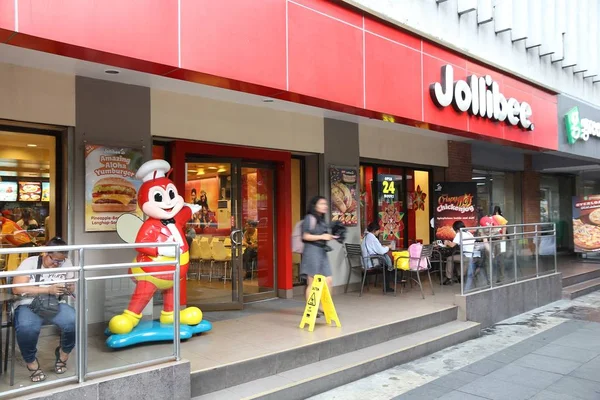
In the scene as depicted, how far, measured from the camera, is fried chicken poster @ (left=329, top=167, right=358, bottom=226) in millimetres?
9078

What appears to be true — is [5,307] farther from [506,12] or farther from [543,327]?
[506,12]

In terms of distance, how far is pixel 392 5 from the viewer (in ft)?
25.2

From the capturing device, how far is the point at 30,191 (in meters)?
5.84

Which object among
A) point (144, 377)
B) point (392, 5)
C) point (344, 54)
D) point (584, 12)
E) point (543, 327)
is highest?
point (584, 12)

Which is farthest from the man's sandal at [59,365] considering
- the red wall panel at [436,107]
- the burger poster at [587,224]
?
the burger poster at [587,224]

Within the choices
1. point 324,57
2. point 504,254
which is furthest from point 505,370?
point 324,57

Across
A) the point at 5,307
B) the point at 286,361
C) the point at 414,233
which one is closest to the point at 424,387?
the point at 286,361

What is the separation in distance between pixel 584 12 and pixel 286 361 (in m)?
13.4

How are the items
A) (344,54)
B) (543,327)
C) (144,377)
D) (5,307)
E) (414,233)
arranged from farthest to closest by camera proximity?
(414,233) → (543,327) → (344,54) → (144,377) → (5,307)

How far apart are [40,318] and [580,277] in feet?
40.0

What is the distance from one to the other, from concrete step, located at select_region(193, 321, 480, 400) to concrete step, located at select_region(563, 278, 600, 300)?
465 cm

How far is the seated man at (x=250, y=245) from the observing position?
27.1 feet

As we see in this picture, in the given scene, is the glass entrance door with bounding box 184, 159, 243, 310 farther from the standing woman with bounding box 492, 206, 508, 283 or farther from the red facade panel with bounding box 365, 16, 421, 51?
the standing woman with bounding box 492, 206, 508, 283

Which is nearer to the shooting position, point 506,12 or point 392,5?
point 392,5
